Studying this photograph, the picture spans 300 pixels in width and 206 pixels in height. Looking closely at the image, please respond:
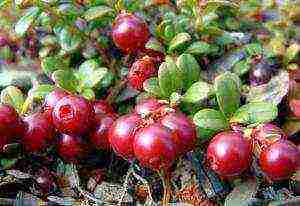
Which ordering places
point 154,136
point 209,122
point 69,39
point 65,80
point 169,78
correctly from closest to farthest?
point 154,136 < point 209,122 < point 169,78 < point 65,80 < point 69,39

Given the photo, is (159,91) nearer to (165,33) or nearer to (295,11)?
(165,33)

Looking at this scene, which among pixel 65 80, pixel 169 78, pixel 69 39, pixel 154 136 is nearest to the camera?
pixel 154 136

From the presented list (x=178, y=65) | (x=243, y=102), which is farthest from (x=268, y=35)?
(x=178, y=65)

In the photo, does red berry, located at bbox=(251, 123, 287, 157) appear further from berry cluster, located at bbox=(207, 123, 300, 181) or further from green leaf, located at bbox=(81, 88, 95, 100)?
green leaf, located at bbox=(81, 88, 95, 100)

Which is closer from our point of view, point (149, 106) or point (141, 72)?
point (149, 106)

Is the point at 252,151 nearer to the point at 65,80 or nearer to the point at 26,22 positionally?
the point at 65,80

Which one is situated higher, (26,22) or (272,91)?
(26,22)

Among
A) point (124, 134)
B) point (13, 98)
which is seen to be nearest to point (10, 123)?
point (13, 98)
